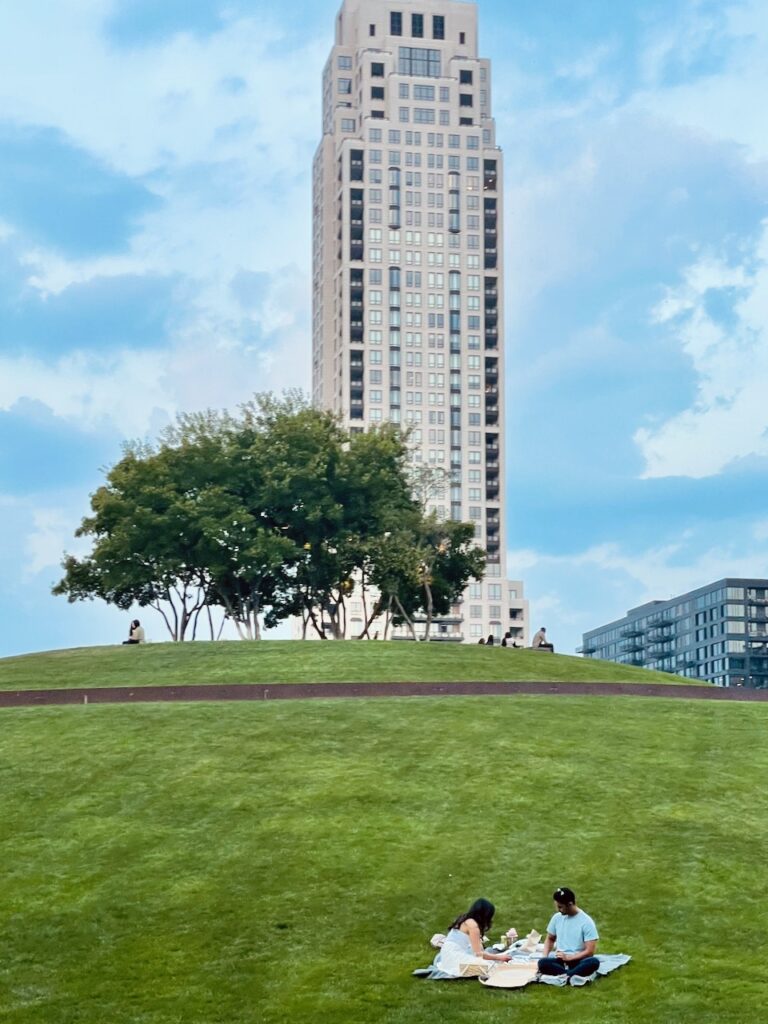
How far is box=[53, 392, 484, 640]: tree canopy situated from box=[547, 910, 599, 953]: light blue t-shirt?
59.1m

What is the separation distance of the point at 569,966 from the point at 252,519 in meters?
60.2

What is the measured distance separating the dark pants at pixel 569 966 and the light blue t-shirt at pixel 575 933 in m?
0.21

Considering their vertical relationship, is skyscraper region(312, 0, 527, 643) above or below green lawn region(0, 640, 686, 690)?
above

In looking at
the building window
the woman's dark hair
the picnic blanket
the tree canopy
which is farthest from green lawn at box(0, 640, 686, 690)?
the building window

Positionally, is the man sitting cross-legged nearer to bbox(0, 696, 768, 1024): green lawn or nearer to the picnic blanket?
the picnic blanket

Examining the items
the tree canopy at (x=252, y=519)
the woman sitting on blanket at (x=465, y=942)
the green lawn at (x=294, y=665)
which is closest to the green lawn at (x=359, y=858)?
the woman sitting on blanket at (x=465, y=942)

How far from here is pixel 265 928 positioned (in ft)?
72.7

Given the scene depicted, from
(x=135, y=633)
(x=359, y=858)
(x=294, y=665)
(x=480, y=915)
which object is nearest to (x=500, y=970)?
(x=480, y=915)

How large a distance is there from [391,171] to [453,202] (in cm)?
958

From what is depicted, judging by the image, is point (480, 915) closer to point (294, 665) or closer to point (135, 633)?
point (294, 665)

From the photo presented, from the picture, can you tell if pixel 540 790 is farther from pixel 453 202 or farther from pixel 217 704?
pixel 453 202

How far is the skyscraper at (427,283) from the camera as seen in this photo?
18362cm

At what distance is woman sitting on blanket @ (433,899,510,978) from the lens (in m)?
19.6

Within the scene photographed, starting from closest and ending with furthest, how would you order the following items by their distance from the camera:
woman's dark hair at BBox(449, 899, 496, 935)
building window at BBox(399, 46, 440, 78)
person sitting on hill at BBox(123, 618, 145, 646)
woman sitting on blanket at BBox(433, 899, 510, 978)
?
woman sitting on blanket at BBox(433, 899, 510, 978), woman's dark hair at BBox(449, 899, 496, 935), person sitting on hill at BBox(123, 618, 145, 646), building window at BBox(399, 46, 440, 78)
